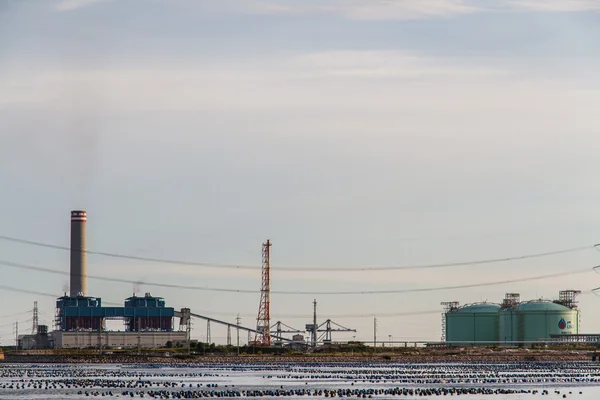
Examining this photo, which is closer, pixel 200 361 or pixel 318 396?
pixel 318 396

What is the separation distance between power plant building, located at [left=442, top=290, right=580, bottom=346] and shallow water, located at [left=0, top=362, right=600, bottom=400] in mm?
79921

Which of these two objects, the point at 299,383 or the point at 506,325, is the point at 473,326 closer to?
the point at 506,325

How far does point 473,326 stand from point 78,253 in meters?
63.9

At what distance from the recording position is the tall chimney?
187 m

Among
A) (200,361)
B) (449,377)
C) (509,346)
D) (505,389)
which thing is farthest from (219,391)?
(509,346)

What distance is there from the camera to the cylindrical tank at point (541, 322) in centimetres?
17788

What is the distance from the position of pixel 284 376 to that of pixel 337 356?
61.1m

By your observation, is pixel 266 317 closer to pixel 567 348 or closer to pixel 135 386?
pixel 567 348

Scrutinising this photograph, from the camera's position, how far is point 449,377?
284ft

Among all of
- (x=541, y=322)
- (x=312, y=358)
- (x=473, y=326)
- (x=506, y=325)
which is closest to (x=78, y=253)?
(x=312, y=358)

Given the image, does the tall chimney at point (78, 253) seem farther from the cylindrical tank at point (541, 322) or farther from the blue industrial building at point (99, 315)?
the cylindrical tank at point (541, 322)

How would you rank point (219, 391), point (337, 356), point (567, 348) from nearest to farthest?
point (219, 391), point (337, 356), point (567, 348)

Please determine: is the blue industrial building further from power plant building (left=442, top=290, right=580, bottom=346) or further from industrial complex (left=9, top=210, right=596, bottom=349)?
power plant building (left=442, top=290, right=580, bottom=346)

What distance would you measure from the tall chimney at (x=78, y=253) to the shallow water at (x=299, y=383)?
288 feet
